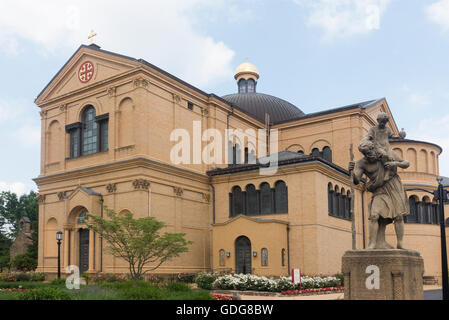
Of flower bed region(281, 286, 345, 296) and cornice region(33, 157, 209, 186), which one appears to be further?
cornice region(33, 157, 209, 186)

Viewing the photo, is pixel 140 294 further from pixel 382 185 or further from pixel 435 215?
pixel 435 215

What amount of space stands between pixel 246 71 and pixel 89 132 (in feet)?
85.1

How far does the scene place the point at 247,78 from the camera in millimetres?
59000

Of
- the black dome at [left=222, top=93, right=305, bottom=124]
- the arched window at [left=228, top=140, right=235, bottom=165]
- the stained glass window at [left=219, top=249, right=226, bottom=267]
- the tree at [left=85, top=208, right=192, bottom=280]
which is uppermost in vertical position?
the black dome at [left=222, top=93, right=305, bottom=124]

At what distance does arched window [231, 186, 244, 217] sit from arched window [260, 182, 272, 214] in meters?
1.68

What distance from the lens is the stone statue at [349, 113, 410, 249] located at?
13.7m

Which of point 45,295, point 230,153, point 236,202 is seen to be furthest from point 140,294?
point 230,153

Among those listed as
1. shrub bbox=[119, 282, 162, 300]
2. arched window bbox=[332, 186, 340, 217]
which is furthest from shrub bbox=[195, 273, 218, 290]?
shrub bbox=[119, 282, 162, 300]

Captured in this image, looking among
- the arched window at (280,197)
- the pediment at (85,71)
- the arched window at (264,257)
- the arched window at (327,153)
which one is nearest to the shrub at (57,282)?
the arched window at (264,257)

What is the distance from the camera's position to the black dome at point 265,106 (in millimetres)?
52250

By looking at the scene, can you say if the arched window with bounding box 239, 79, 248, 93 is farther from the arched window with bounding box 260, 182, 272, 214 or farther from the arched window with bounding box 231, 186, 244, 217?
the arched window with bounding box 260, 182, 272, 214

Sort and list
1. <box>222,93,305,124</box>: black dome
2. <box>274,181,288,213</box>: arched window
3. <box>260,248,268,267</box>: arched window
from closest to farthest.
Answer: <box>260,248,268,267</box>: arched window < <box>274,181,288,213</box>: arched window < <box>222,93,305,124</box>: black dome

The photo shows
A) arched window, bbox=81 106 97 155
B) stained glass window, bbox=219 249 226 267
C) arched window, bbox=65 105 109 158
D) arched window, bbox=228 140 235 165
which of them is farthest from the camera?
arched window, bbox=228 140 235 165

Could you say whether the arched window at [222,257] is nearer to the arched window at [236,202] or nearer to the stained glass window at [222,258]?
the stained glass window at [222,258]
